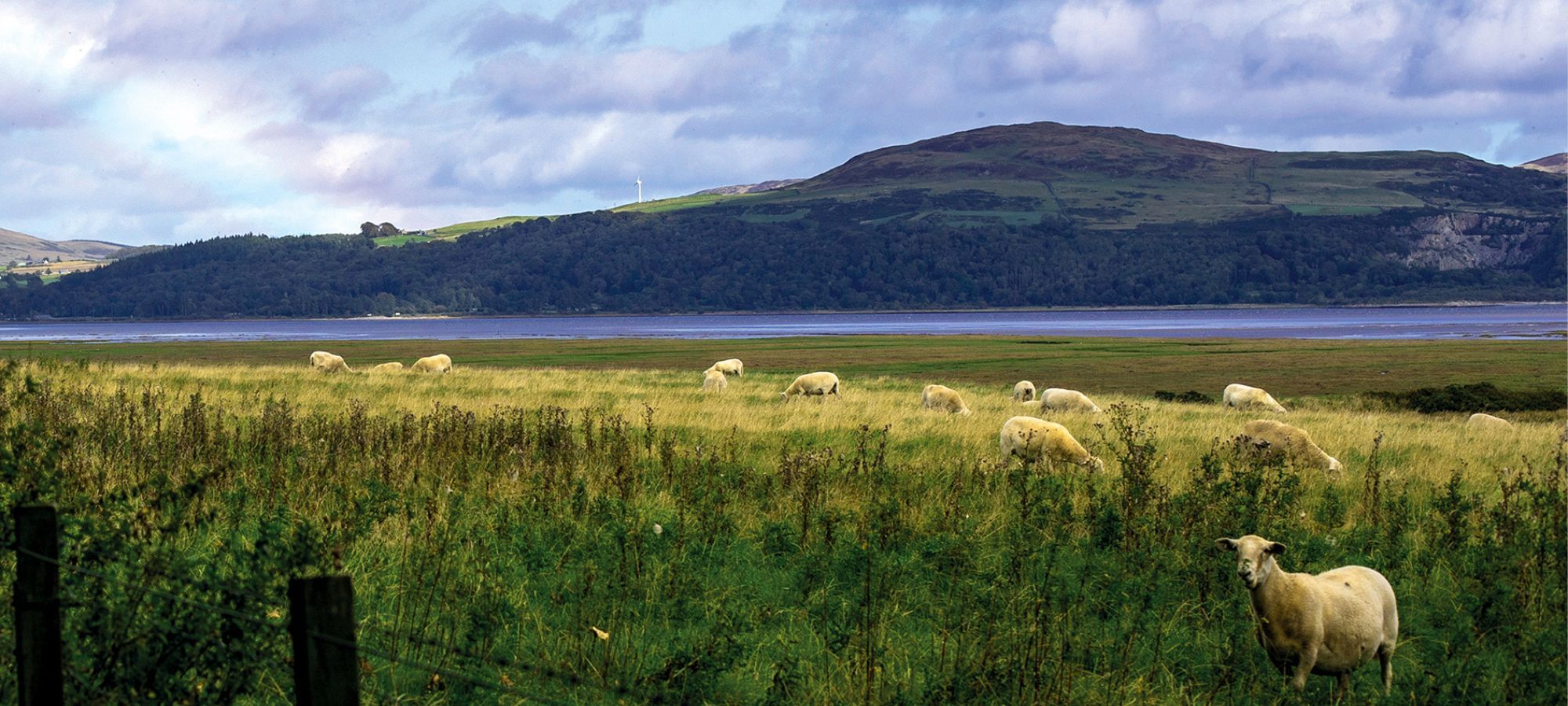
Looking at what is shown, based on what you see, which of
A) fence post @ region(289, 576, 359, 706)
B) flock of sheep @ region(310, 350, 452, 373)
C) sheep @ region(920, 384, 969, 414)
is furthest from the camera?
flock of sheep @ region(310, 350, 452, 373)

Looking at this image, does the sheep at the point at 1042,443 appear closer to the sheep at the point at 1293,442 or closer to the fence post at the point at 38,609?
the sheep at the point at 1293,442

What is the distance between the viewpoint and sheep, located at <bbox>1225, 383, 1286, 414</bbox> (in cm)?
3142

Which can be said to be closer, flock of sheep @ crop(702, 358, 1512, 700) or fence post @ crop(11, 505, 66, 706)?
fence post @ crop(11, 505, 66, 706)

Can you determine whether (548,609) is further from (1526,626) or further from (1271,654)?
(1526,626)

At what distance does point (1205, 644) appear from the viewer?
28.1 ft

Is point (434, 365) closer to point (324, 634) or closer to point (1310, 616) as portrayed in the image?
point (1310, 616)

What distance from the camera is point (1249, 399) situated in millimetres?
32250

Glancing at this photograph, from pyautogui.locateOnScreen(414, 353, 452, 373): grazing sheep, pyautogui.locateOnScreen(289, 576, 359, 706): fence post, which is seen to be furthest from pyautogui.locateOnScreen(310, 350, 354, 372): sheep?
pyautogui.locateOnScreen(289, 576, 359, 706): fence post

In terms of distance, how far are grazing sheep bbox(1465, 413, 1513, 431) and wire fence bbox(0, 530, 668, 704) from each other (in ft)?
81.6

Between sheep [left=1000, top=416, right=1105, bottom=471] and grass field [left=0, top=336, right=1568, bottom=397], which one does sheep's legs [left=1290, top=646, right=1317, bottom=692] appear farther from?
grass field [left=0, top=336, right=1568, bottom=397]

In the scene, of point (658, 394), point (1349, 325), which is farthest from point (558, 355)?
point (1349, 325)

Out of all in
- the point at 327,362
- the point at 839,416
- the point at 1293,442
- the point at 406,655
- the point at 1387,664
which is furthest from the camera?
the point at 327,362

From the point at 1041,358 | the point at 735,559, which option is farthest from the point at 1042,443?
the point at 1041,358

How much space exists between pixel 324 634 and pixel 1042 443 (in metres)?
14.4
